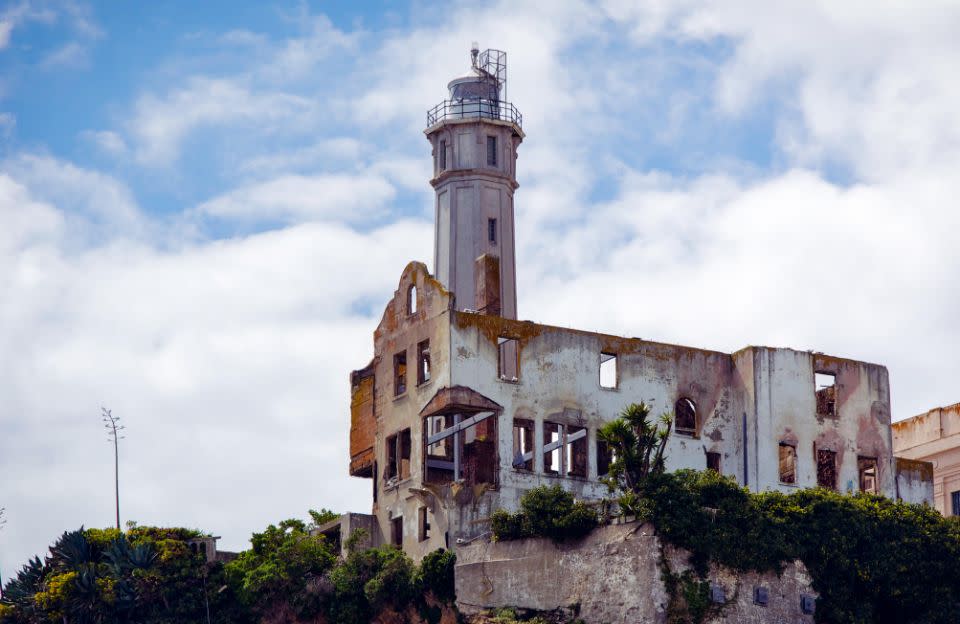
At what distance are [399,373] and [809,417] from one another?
480 inches

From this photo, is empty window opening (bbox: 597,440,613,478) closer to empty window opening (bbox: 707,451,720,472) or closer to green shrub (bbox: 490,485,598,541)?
empty window opening (bbox: 707,451,720,472)

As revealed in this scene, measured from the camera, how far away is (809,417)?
66500 millimetres

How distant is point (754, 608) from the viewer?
56.9 m

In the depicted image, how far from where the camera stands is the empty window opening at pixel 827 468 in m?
66.7

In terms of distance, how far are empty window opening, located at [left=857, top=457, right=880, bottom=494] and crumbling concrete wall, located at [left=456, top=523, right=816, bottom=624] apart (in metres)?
9.95

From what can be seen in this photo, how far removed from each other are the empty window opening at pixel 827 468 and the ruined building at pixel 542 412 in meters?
0.04

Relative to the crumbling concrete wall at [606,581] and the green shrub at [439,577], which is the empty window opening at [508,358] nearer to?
the green shrub at [439,577]

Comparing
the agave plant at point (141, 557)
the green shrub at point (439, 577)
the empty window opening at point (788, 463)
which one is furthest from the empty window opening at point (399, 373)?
the empty window opening at point (788, 463)

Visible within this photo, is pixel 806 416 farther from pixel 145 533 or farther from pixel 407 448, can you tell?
pixel 145 533

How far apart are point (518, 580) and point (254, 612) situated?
29.4 feet

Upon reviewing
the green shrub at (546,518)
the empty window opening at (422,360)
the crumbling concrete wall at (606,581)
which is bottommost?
the crumbling concrete wall at (606,581)

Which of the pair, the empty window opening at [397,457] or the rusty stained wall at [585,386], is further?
the empty window opening at [397,457]

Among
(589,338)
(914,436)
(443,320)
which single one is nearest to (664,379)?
(589,338)

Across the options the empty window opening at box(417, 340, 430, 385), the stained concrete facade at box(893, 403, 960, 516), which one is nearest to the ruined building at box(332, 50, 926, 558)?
the empty window opening at box(417, 340, 430, 385)
